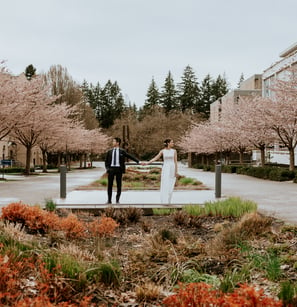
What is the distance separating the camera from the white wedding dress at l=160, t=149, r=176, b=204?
1180 cm

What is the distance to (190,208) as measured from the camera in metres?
9.59

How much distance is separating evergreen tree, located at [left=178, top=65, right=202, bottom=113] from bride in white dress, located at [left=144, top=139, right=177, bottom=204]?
9111 centimetres

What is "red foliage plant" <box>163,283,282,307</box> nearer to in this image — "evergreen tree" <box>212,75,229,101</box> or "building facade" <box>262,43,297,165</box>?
"building facade" <box>262,43,297,165</box>

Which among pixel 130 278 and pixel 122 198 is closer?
pixel 130 278

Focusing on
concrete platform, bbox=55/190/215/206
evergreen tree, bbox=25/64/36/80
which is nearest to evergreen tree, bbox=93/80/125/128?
evergreen tree, bbox=25/64/36/80

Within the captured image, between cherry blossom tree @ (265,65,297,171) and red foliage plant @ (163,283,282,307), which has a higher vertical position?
cherry blossom tree @ (265,65,297,171)

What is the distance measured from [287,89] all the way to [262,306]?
29137 mm

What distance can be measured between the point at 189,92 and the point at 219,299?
10028cm

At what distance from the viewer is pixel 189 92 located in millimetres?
102000

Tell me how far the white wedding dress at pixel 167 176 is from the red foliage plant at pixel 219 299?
8.23 m

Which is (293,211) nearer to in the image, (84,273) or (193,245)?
(193,245)

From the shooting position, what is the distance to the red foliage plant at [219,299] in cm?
295

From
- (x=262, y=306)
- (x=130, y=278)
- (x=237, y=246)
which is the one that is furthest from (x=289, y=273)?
(x=262, y=306)

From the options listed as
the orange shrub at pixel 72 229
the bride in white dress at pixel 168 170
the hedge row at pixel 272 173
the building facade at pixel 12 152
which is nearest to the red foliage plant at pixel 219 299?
the orange shrub at pixel 72 229
